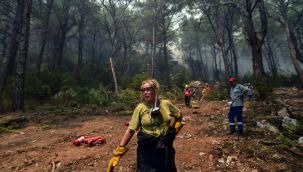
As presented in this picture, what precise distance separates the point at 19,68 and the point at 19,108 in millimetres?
1869

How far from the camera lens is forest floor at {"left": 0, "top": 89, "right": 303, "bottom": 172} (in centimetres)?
563

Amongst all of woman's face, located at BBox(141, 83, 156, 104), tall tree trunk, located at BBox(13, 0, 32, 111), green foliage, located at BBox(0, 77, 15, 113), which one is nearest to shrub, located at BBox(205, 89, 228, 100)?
tall tree trunk, located at BBox(13, 0, 32, 111)

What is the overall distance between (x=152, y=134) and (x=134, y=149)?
3.46 m

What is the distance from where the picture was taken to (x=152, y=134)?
3.51 meters

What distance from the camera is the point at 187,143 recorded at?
7027mm

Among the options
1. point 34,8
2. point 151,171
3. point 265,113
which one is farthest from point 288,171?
point 34,8

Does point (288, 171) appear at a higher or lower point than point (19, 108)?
lower

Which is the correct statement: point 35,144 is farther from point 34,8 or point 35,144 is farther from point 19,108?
point 34,8

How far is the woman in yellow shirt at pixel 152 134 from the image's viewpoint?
3.45 m

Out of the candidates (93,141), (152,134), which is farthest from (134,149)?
(152,134)

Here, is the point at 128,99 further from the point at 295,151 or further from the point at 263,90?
the point at 295,151

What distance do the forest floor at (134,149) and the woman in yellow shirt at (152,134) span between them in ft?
7.03

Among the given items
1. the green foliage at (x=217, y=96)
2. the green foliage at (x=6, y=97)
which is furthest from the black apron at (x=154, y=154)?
the green foliage at (x=217, y=96)

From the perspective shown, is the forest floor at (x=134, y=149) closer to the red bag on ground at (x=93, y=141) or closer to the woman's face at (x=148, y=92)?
the red bag on ground at (x=93, y=141)
